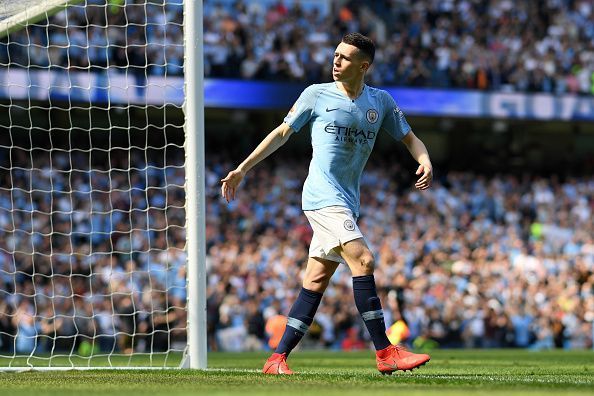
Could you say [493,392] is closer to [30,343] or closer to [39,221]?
[30,343]

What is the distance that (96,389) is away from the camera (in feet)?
20.4

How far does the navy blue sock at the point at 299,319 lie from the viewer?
24.8 ft

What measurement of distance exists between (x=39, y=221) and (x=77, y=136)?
5.58m

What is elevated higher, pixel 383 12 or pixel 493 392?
pixel 383 12

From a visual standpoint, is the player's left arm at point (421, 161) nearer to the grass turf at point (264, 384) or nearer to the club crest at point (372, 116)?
the club crest at point (372, 116)

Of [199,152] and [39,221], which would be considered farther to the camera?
[39,221]

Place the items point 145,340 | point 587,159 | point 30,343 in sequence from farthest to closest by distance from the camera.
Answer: point 587,159 → point 145,340 → point 30,343

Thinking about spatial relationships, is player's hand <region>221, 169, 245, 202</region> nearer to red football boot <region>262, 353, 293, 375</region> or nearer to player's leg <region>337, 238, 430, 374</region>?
player's leg <region>337, 238, 430, 374</region>

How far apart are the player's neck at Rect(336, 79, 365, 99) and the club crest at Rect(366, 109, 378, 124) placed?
14 cm

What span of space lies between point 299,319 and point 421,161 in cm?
128

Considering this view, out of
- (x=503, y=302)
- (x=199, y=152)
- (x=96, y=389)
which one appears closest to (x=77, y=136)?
(x=503, y=302)

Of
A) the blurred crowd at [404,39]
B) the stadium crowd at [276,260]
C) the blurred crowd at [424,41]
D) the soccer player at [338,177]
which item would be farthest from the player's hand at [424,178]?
the blurred crowd at [424,41]

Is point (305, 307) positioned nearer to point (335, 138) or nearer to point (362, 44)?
point (335, 138)

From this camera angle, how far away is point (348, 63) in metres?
7.46
